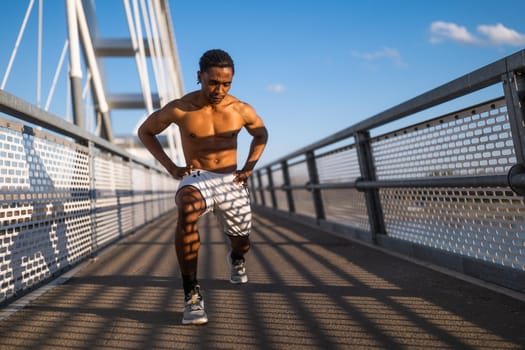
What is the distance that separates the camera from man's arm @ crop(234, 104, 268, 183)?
2.85 meters

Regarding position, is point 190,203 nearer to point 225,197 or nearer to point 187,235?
point 187,235

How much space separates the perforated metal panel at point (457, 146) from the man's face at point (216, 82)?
4.71 feet

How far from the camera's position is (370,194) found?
13.4 ft

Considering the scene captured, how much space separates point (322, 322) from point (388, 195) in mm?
2097

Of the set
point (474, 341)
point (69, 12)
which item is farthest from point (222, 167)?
point (69, 12)

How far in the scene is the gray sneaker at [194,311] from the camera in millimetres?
2023

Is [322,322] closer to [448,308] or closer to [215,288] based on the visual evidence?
[448,308]

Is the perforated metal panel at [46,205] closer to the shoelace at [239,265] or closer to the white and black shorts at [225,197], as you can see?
the white and black shorts at [225,197]

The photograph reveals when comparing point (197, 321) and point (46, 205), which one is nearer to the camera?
point (197, 321)

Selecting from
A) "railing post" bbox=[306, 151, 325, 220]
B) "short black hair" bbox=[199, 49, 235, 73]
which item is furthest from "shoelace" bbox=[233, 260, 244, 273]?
"railing post" bbox=[306, 151, 325, 220]

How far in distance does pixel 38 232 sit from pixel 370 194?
2.91m

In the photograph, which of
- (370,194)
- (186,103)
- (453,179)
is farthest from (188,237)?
(370,194)

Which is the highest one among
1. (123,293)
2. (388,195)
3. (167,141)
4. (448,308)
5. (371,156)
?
(167,141)

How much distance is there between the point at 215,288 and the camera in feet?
9.07
